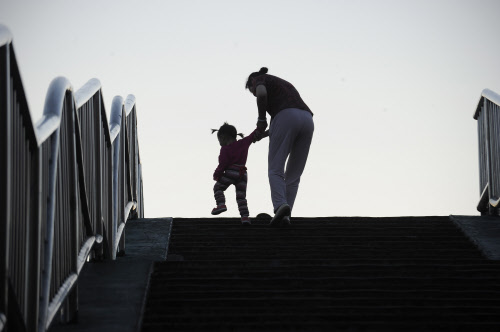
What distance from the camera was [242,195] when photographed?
9641mm

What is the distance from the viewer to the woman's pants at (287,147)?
9148 millimetres

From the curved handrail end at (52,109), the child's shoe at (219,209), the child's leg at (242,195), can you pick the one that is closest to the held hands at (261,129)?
the child's leg at (242,195)

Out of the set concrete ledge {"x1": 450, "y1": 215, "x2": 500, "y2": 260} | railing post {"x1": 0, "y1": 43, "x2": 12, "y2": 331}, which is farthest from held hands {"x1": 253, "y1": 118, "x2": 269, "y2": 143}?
railing post {"x1": 0, "y1": 43, "x2": 12, "y2": 331}

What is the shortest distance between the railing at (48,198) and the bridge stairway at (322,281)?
63 centimetres

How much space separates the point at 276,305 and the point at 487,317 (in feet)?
4.19

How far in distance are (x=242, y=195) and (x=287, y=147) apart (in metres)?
0.75

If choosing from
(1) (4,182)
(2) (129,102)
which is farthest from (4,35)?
(2) (129,102)

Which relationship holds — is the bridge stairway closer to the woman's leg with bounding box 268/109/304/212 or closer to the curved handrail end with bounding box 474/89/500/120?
the woman's leg with bounding box 268/109/304/212

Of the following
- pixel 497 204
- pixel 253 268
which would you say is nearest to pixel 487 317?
pixel 253 268

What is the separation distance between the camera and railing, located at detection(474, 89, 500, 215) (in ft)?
34.8

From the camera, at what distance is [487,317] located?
6.01 metres

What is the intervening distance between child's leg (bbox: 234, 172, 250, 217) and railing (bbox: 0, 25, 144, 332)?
6.55 feet

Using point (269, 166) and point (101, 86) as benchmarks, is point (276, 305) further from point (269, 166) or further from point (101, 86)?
point (269, 166)

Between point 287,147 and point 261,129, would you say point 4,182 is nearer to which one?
point 287,147
